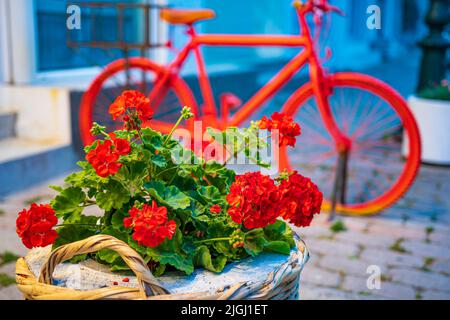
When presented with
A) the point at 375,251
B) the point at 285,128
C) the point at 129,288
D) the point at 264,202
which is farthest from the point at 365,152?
the point at 129,288

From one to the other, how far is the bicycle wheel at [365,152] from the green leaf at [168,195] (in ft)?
6.85

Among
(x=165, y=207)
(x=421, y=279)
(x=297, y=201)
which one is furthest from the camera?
(x=421, y=279)

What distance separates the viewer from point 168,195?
1.36 metres

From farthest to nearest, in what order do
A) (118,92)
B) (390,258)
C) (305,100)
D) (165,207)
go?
(118,92)
(305,100)
(390,258)
(165,207)

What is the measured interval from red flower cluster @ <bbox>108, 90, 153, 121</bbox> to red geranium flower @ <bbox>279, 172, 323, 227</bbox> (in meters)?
0.37

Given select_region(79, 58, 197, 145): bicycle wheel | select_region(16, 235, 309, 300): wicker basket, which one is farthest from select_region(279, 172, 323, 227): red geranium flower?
select_region(79, 58, 197, 145): bicycle wheel

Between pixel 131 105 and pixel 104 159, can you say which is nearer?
pixel 104 159

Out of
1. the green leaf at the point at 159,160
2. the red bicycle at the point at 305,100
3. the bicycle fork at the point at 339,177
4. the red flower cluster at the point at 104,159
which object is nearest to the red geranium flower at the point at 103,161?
the red flower cluster at the point at 104,159

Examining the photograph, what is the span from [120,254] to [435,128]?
13.5 feet

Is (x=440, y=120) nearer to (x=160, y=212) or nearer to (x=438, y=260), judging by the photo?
(x=438, y=260)

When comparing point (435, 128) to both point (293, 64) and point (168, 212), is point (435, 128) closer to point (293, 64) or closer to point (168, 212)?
point (293, 64)

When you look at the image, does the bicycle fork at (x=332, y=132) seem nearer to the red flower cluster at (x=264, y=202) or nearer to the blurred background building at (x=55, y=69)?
the blurred background building at (x=55, y=69)

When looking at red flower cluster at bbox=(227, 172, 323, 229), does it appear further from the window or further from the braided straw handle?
the window

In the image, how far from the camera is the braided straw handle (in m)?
1.15
